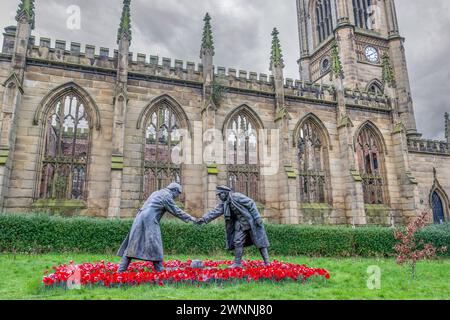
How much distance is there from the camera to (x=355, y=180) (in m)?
20.0

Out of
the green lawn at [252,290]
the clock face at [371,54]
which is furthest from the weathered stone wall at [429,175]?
the green lawn at [252,290]

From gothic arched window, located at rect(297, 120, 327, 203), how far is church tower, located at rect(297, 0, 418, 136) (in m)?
12.6

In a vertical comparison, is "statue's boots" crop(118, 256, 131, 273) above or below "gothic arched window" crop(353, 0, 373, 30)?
below

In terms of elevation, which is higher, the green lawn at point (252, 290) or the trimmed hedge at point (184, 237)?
the trimmed hedge at point (184, 237)

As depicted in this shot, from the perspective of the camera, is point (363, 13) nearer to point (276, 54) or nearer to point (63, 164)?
point (276, 54)

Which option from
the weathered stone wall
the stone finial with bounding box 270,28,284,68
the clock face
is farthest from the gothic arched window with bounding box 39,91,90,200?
the clock face

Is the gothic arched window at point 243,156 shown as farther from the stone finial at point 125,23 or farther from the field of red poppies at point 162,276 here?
the field of red poppies at point 162,276

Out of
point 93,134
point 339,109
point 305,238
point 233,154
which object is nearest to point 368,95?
point 339,109

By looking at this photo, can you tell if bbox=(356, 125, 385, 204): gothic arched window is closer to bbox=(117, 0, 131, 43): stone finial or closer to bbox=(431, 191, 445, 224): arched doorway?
bbox=(431, 191, 445, 224): arched doorway

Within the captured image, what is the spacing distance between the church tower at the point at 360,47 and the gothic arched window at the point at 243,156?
16.4 m

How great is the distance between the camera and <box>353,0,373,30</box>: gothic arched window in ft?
121

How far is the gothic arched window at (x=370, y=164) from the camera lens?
2203 centimetres

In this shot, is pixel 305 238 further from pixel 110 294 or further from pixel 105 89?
pixel 105 89

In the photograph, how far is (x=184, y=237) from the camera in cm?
1308
